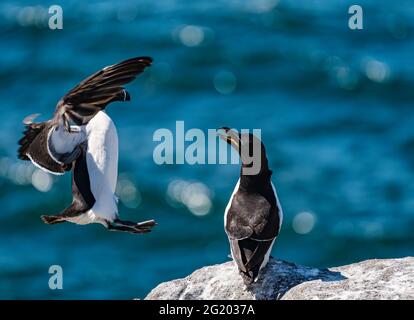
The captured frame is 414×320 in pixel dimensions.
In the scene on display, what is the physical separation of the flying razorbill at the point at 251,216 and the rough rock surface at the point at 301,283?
213 millimetres

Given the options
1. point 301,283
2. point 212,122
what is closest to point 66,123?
point 301,283

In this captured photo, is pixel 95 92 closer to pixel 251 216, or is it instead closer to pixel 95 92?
pixel 95 92

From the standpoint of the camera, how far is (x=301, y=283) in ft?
37.8

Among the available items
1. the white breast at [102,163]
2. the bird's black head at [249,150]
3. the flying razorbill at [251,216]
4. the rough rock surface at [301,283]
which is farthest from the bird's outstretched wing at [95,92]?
the rough rock surface at [301,283]

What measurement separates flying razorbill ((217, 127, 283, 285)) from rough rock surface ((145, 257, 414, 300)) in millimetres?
213

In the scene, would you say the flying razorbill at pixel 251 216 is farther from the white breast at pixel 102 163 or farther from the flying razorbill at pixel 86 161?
the white breast at pixel 102 163

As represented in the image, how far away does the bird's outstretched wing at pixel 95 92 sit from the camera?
11.2 m

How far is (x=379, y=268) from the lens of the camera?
11711 mm

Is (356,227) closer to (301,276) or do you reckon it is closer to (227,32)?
(227,32)

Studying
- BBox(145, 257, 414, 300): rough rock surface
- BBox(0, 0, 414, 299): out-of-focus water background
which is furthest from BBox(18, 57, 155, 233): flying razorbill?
BBox(0, 0, 414, 299): out-of-focus water background

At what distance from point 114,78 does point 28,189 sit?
1741cm

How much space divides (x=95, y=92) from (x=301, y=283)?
262cm

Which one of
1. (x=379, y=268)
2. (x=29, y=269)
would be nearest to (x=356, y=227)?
(x=29, y=269)

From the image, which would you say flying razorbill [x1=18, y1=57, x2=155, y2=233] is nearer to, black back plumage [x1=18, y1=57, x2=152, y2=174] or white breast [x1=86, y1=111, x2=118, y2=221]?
white breast [x1=86, y1=111, x2=118, y2=221]
